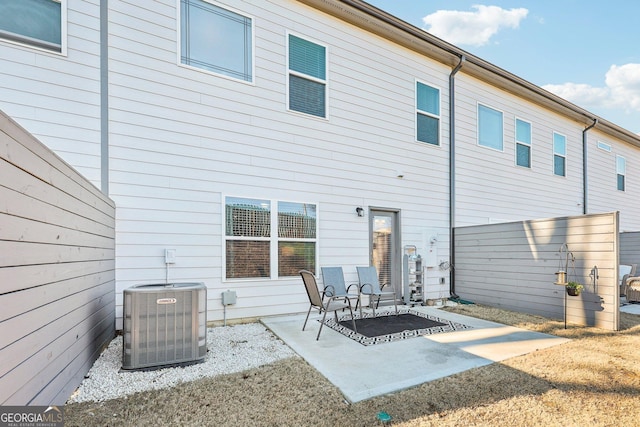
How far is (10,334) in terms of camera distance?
59.5 inches

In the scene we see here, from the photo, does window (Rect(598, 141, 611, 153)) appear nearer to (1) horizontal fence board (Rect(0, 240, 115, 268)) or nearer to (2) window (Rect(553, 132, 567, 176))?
(2) window (Rect(553, 132, 567, 176))

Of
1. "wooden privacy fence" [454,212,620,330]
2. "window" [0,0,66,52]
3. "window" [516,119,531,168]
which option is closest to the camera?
"window" [0,0,66,52]

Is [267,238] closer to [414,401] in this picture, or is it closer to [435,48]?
[414,401]

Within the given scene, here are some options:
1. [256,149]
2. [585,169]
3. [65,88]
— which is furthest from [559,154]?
[65,88]

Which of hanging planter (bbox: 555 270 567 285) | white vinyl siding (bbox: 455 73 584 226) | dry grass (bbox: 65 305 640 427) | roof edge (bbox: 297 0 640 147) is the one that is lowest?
dry grass (bbox: 65 305 640 427)

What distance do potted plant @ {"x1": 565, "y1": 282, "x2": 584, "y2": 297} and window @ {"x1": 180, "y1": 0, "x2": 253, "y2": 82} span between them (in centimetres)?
603

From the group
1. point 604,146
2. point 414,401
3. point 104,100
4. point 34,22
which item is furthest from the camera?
point 604,146

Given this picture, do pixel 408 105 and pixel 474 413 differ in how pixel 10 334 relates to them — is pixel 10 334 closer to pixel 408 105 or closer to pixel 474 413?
pixel 474 413

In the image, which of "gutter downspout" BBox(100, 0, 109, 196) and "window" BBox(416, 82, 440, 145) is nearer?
"gutter downspout" BBox(100, 0, 109, 196)

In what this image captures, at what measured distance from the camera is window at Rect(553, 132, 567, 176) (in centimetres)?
936

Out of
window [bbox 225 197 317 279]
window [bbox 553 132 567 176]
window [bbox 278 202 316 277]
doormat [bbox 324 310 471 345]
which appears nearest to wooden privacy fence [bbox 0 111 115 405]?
window [bbox 225 197 317 279]

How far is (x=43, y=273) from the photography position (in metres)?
1.91

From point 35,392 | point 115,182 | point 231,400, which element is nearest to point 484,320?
point 231,400

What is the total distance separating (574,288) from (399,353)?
3.40 metres
